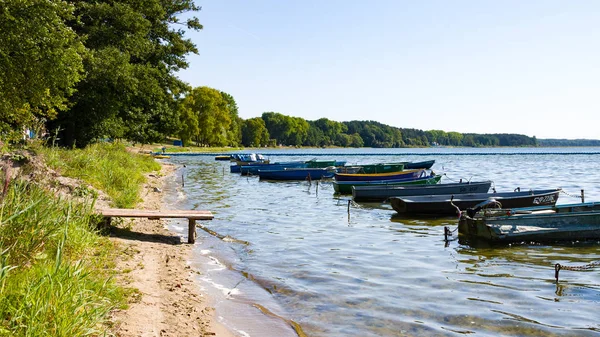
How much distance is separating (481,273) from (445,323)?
3.56 metres

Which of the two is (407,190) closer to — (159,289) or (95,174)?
(95,174)

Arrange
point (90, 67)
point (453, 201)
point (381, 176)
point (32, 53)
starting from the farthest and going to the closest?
point (381, 176) < point (90, 67) < point (453, 201) < point (32, 53)

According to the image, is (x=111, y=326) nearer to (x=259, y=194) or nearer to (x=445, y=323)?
(x=445, y=323)

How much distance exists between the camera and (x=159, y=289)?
25.4 ft

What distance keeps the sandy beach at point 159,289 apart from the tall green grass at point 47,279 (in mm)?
342

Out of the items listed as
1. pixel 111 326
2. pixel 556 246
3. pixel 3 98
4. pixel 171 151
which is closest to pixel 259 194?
pixel 3 98

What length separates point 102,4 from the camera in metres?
24.2

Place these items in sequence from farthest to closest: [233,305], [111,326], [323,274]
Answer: [323,274], [233,305], [111,326]

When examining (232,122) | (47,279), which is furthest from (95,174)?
(232,122)

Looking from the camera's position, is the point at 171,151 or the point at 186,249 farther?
the point at 171,151

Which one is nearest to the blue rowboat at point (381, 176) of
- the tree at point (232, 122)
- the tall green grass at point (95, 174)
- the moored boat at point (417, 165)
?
the moored boat at point (417, 165)

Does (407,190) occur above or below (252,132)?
below

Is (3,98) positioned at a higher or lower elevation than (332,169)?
higher

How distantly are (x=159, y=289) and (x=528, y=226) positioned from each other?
34.4 feet
